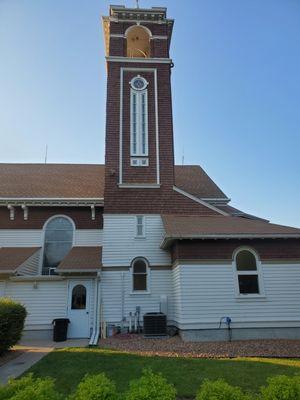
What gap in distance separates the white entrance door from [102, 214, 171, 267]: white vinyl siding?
4.91ft


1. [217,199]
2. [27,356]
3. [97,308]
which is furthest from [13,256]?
[217,199]

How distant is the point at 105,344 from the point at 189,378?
5714 millimetres

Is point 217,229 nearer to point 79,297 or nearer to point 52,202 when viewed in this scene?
point 79,297

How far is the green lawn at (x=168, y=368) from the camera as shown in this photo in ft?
22.9

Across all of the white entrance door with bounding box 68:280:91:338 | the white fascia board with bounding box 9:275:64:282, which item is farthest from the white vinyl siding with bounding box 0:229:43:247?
the white entrance door with bounding box 68:280:91:338

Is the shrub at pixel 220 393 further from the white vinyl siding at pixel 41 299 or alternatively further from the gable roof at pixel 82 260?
the white vinyl siding at pixel 41 299

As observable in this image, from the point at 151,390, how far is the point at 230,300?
34.4 ft

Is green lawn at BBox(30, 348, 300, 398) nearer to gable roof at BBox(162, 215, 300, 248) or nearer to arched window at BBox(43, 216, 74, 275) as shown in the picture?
gable roof at BBox(162, 215, 300, 248)

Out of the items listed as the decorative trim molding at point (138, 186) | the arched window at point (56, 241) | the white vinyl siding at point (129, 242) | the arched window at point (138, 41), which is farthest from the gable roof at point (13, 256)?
the arched window at point (138, 41)

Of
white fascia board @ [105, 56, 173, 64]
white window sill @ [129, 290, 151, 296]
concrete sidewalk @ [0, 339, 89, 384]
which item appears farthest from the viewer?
white fascia board @ [105, 56, 173, 64]

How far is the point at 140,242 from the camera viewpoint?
52.9 ft

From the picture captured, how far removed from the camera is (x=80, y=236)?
17547 mm

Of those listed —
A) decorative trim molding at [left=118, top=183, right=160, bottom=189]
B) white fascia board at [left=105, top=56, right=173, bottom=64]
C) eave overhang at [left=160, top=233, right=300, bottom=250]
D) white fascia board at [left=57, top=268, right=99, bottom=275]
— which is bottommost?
white fascia board at [left=57, top=268, right=99, bottom=275]

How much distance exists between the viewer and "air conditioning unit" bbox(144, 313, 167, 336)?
13602 mm
